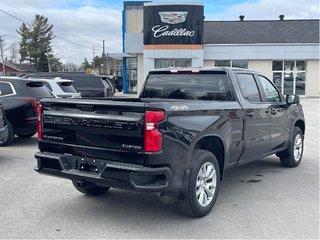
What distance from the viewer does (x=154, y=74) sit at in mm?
6531

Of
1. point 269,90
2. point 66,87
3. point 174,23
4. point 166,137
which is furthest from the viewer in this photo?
point 174,23

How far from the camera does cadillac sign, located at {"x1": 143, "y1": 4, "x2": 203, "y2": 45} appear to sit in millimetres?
29578

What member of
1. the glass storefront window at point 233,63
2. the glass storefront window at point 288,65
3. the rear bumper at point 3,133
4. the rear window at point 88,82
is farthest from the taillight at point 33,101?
the glass storefront window at point 288,65

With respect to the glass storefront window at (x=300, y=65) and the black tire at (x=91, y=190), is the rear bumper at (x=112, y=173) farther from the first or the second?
the glass storefront window at (x=300, y=65)

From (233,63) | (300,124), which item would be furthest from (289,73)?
(300,124)

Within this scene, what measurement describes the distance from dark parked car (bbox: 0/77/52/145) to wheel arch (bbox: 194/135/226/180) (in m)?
6.11

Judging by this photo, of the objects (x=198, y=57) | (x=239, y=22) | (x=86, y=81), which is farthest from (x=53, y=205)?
(x=239, y=22)

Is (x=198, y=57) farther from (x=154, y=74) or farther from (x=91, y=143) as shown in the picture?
(x=91, y=143)

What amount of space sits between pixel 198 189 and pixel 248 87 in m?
2.17

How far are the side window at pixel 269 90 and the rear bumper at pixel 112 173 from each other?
3.14 metres

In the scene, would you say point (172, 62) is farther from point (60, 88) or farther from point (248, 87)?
point (248, 87)

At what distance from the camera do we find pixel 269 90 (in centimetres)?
695

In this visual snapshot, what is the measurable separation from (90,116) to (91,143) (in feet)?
1.04

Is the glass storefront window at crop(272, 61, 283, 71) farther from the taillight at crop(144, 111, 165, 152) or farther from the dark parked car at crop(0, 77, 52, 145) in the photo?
the taillight at crop(144, 111, 165, 152)
